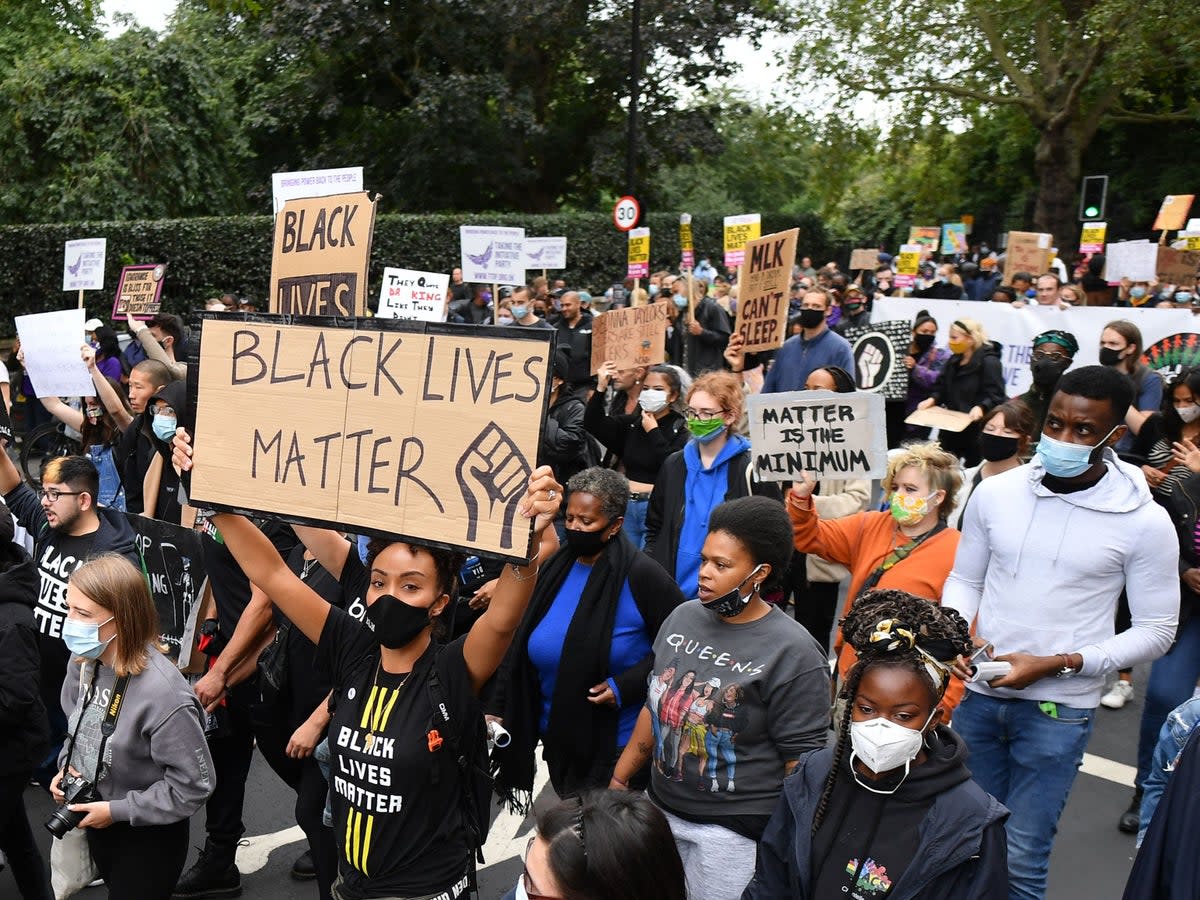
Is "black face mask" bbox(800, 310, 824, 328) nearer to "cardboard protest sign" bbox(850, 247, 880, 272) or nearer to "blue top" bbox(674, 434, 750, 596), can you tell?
"blue top" bbox(674, 434, 750, 596)

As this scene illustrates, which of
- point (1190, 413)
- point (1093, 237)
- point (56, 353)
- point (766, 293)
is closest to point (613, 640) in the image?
point (1190, 413)

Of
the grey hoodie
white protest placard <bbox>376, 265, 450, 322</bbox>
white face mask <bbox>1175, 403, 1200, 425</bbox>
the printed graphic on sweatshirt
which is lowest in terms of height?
the grey hoodie

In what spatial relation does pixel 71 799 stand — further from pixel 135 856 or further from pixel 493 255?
pixel 493 255

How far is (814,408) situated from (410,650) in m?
2.31

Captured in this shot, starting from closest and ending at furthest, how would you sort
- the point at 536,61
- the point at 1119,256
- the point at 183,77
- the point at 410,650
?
the point at 410,650
the point at 1119,256
the point at 183,77
the point at 536,61

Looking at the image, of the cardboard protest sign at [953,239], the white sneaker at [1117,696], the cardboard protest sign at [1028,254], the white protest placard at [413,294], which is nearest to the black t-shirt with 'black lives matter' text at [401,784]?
the white sneaker at [1117,696]

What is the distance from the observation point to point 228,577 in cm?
491

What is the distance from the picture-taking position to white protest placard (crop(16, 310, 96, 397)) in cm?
740

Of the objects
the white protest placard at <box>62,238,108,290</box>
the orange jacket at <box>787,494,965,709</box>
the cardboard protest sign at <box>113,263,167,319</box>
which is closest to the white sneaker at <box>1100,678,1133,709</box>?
the orange jacket at <box>787,494,965,709</box>

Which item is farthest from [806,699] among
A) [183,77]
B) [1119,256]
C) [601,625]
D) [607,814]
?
[183,77]

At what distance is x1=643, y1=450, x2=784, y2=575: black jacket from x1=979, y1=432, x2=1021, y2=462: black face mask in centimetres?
89

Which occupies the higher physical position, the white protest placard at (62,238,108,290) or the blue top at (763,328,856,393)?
the white protest placard at (62,238,108,290)

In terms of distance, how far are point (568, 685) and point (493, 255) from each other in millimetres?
10152

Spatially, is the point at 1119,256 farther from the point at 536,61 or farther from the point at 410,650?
the point at 536,61
